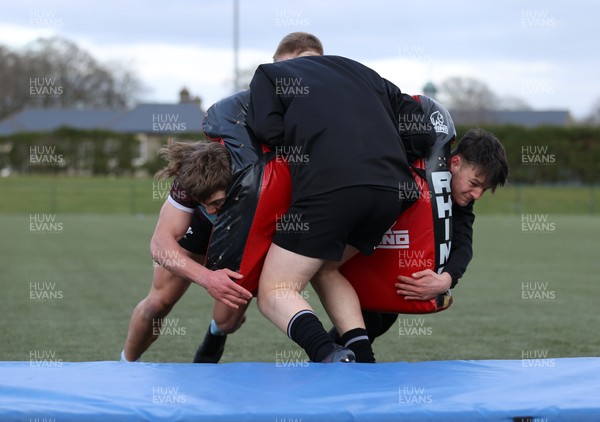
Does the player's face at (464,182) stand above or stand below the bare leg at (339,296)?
above

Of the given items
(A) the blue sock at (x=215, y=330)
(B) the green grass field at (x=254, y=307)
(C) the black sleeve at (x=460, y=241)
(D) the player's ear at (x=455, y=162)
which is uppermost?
(D) the player's ear at (x=455, y=162)

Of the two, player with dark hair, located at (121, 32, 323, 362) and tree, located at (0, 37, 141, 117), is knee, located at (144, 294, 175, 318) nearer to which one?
player with dark hair, located at (121, 32, 323, 362)

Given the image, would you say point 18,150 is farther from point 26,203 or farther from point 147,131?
point 147,131

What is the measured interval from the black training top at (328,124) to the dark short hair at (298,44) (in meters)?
0.57

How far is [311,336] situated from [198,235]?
1226 millimetres

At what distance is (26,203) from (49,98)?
157 feet

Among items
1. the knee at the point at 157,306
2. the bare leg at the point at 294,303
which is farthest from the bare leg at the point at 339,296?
the knee at the point at 157,306

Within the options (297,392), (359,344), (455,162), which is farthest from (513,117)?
(297,392)

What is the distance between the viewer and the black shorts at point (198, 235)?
4938 mm

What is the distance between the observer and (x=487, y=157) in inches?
185

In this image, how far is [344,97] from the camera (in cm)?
431

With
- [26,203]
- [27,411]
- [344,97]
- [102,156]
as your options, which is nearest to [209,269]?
[344,97]

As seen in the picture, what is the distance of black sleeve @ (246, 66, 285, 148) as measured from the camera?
4348 millimetres

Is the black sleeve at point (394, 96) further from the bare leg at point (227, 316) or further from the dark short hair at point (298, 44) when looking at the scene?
the bare leg at point (227, 316)
